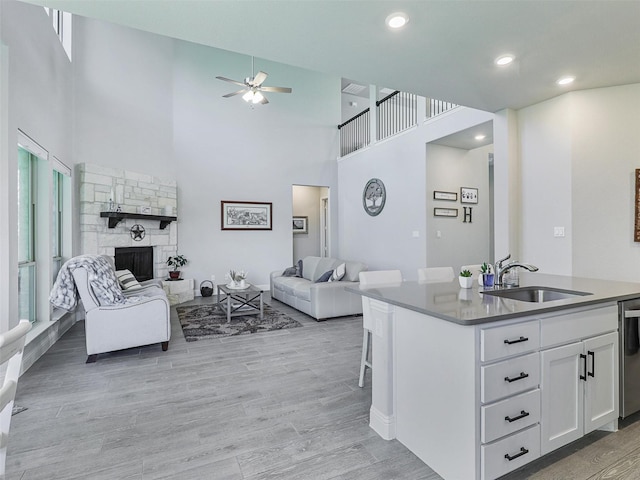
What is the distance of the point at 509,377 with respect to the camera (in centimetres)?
156

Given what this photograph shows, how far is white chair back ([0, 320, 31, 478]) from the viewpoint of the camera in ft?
3.00

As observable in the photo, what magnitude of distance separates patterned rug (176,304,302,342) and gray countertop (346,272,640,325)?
249cm

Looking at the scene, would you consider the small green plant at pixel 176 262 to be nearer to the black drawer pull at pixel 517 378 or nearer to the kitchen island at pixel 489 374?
the kitchen island at pixel 489 374

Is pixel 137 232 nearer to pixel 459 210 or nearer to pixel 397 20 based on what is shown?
pixel 397 20

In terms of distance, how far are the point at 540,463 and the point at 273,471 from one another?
1.43m

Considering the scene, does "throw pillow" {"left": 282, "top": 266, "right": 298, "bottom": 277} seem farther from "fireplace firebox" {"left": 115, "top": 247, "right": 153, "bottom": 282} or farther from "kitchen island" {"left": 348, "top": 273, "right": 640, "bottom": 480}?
"kitchen island" {"left": 348, "top": 273, "right": 640, "bottom": 480}

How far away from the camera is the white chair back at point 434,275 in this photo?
111 inches

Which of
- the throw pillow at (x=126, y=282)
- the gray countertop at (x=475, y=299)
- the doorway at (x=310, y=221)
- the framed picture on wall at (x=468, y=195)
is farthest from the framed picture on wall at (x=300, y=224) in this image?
the gray countertop at (x=475, y=299)

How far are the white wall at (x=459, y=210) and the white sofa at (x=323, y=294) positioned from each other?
133cm

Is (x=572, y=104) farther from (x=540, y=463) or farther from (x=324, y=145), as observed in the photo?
(x=324, y=145)

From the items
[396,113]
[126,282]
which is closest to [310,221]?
[396,113]

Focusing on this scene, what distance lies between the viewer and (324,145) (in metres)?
8.08

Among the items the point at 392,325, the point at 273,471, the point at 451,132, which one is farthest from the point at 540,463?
the point at 451,132

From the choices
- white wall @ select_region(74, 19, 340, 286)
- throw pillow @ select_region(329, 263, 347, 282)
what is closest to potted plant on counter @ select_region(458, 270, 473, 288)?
throw pillow @ select_region(329, 263, 347, 282)
